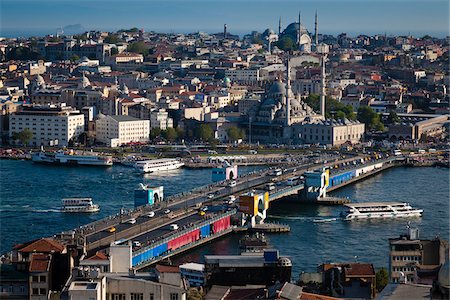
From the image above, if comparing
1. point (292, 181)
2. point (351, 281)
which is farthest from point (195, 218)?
point (351, 281)

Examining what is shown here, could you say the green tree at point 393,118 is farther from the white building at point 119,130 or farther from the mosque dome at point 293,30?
the mosque dome at point 293,30

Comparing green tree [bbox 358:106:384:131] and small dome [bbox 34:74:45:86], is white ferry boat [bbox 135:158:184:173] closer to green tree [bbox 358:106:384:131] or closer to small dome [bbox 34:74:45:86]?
green tree [bbox 358:106:384:131]

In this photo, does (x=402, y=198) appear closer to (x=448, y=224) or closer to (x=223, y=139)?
(x=448, y=224)

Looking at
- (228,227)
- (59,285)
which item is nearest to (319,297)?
(59,285)

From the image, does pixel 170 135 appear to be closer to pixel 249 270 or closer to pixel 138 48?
pixel 249 270

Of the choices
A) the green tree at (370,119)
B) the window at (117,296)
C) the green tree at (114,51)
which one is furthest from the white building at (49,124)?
the window at (117,296)

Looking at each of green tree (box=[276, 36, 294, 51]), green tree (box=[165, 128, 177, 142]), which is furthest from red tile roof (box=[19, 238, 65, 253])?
green tree (box=[276, 36, 294, 51])
